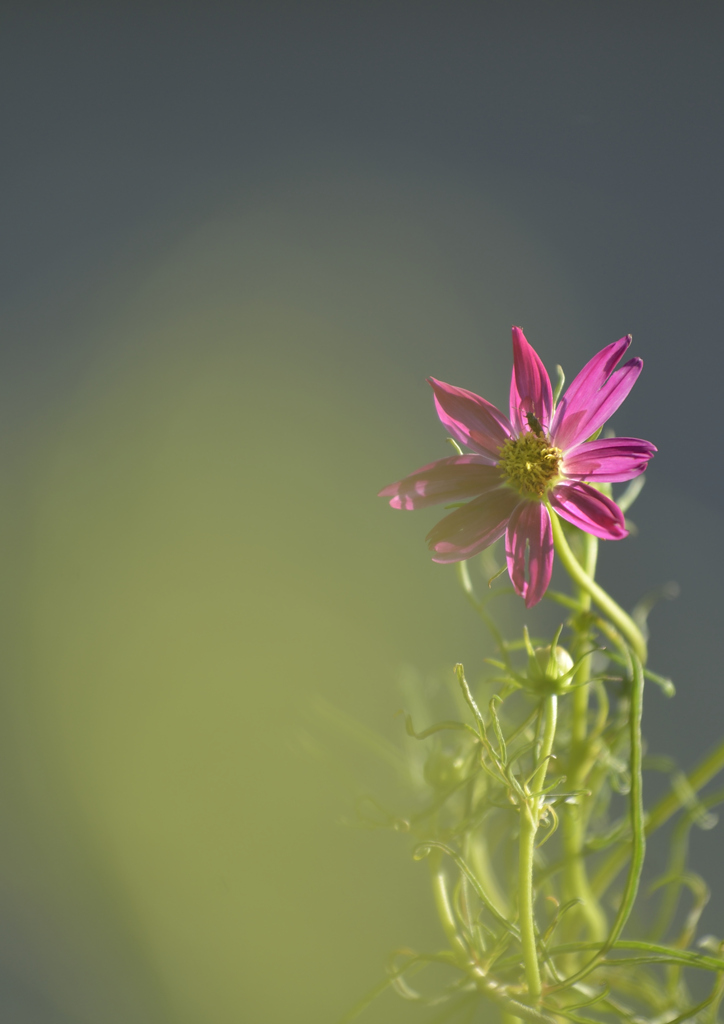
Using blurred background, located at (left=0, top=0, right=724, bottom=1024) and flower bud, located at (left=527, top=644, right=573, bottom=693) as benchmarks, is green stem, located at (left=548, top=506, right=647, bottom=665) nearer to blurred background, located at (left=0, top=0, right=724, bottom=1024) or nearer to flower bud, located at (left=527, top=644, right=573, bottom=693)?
flower bud, located at (left=527, top=644, right=573, bottom=693)

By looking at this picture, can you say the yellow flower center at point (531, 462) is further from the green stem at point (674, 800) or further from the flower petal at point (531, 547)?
the green stem at point (674, 800)

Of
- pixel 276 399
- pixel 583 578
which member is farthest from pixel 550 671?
pixel 276 399

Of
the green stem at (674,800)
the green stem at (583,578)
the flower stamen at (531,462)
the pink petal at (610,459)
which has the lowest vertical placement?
the green stem at (674,800)

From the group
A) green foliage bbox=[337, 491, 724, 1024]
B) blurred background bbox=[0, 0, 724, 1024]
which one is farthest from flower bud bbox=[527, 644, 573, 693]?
blurred background bbox=[0, 0, 724, 1024]

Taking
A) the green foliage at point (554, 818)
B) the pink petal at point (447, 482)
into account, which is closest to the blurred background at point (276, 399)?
A: the green foliage at point (554, 818)

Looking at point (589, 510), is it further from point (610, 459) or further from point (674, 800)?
point (674, 800)

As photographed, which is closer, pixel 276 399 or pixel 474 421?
pixel 474 421

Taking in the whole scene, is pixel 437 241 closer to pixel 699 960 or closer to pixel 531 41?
pixel 531 41
